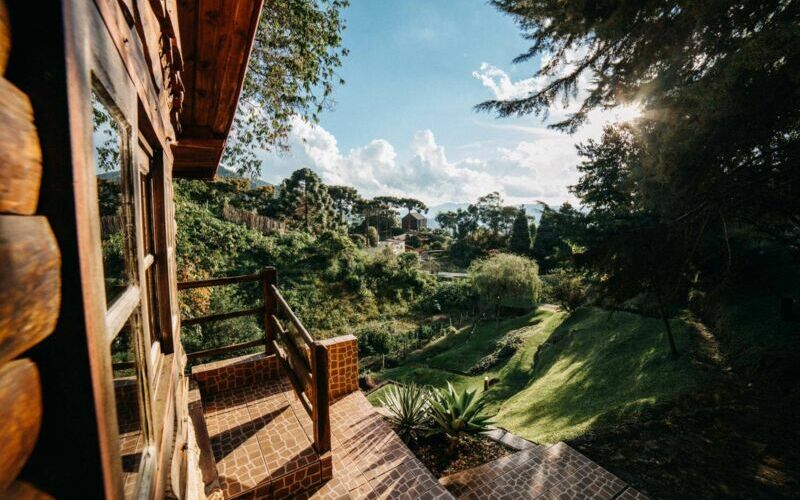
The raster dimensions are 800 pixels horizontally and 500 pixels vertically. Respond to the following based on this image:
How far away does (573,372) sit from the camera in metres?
8.95

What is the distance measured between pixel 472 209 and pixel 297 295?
43.8m

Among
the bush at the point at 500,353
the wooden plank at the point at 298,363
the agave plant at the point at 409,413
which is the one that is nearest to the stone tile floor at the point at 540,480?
the agave plant at the point at 409,413

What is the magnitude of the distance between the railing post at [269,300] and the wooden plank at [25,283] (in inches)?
158

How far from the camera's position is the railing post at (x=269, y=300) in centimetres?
437

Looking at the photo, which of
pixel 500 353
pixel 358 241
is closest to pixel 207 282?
pixel 500 353

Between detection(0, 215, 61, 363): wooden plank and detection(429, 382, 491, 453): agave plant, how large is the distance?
179 inches

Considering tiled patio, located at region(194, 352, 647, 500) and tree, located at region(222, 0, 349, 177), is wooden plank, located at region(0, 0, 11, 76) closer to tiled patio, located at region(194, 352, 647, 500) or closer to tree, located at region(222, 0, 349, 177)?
tiled patio, located at region(194, 352, 647, 500)

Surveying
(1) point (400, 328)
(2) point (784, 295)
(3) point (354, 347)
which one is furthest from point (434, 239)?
(3) point (354, 347)

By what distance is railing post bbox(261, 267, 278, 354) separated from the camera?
4371mm

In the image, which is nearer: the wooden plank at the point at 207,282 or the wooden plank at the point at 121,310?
the wooden plank at the point at 121,310

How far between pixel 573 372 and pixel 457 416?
6.03 meters

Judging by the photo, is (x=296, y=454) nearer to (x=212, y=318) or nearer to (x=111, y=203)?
(x=212, y=318)

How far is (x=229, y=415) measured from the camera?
3859mm

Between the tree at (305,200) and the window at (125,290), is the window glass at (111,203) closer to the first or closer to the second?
the window at (125,290)
